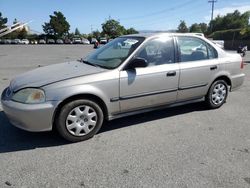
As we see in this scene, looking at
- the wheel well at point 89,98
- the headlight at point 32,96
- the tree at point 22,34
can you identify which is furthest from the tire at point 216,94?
the tree at point 22,34

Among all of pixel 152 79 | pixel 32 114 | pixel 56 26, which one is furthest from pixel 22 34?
pixel 32 114

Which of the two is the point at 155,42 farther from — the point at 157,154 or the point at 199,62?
the point at 157,154

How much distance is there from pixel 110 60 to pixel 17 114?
1736mm

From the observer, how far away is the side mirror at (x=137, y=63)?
417cm

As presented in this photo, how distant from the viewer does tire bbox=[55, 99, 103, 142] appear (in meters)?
3.79

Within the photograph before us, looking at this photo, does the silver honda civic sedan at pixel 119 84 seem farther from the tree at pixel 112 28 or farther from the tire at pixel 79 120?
the tree at pixel 112 28

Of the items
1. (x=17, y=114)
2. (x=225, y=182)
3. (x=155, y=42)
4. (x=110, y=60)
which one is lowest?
(x=225, y=182)

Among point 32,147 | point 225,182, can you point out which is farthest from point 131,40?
point 225,182

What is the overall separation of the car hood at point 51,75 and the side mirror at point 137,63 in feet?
1.53

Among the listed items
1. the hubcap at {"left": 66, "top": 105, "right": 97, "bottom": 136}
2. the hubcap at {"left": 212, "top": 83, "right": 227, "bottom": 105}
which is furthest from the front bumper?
the hubcap at {"left": 212, "top": 83, "right": 227, "bottom": 105}

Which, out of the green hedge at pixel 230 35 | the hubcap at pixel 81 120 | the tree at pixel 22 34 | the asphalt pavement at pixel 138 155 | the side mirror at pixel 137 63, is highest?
the tree at pixel 22 34

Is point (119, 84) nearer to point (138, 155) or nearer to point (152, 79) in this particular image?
point (152, 79)

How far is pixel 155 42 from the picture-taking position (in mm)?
4582

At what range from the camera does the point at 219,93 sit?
5469 millimetres
